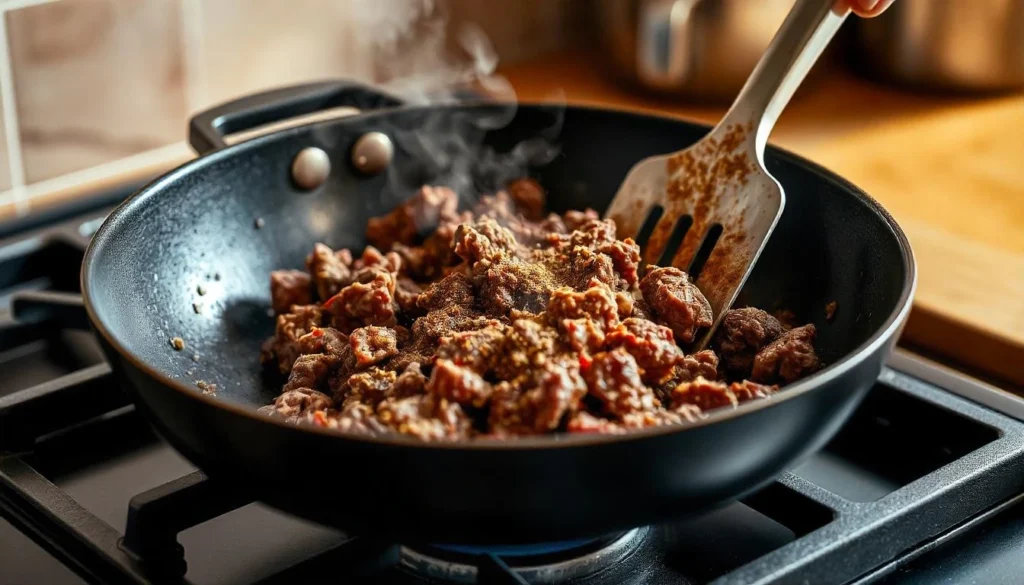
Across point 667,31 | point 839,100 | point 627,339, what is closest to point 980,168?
point 839,100

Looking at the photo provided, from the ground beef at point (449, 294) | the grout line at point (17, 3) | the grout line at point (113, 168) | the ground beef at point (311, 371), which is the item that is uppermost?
the grout line at point (17, 3)

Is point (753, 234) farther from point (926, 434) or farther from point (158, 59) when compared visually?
point (158, 59)

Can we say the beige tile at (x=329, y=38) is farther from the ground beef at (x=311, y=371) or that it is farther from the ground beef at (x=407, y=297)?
the ground beef at (x=311, y=371)

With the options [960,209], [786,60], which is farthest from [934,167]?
[786,60]

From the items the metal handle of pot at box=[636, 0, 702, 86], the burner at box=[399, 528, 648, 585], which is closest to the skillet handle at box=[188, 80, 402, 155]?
the burner at box=[399, 528, 648, 585]

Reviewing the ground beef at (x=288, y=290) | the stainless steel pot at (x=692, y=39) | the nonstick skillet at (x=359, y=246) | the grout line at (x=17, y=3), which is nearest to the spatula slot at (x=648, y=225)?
the nonstick skillet at (x=359, y=246)

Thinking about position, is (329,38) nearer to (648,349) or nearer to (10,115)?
(10,115)

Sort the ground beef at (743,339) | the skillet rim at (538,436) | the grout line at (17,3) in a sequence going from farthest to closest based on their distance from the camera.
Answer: the grout line at (17,3) → the ground beef at (743,339) → the skillet rim at (538,436)
